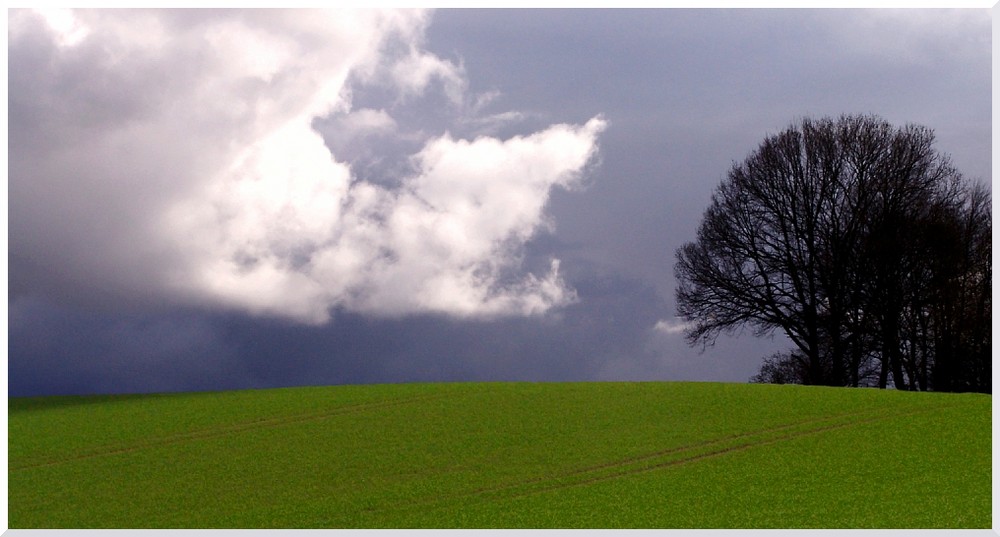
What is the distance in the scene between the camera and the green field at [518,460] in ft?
A: 39.1

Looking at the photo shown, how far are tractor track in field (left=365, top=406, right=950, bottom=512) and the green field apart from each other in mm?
48

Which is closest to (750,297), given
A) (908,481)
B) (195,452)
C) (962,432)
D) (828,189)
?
(828,189)

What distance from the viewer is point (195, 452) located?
1609cm

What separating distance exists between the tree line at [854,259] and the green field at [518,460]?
889 cm

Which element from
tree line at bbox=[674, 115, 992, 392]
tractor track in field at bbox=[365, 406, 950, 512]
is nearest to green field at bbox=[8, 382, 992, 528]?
tractor track in field at bbox=[365, 406, 950, 512]

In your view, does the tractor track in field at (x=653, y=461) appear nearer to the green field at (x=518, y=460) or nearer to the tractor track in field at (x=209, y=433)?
the green field at (x=518, y=460)

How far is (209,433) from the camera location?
17688 millimetres

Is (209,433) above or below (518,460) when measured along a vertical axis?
above

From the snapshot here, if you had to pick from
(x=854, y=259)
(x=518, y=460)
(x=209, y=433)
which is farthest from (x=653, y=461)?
→ (x=854, y=259)

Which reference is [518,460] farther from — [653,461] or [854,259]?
[854,259]

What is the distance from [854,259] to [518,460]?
63.1 ft

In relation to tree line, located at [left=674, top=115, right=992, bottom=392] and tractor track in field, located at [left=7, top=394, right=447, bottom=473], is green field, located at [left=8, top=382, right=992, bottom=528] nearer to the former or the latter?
tractor track in field, located at [left=7, top=394, right=447, bottom=473]

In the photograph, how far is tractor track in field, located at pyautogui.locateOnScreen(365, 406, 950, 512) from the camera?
1288 centimetres

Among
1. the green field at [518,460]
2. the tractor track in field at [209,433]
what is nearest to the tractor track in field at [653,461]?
the green field at [518,460]
